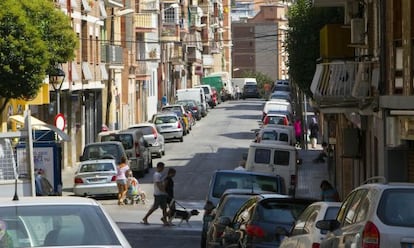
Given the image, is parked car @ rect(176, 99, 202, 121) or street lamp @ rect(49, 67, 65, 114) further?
parked car @ rect(176, 99, 202, 121)

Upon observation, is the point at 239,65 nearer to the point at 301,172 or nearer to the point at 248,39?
the point at 248,39

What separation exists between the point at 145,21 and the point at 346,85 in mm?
54494

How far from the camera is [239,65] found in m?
197

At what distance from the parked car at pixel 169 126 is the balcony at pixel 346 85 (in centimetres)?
3505

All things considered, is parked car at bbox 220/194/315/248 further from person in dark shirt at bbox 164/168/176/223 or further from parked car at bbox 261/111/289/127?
parked car at bbox 261/111/289/127

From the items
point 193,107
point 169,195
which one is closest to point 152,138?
point 169,195

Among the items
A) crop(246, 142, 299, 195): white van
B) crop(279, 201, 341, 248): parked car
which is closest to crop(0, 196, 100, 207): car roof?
crop(279, 201, 341, 248): parked car

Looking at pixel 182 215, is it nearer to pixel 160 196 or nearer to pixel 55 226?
pixel 160 196

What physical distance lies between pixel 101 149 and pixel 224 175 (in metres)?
14.6

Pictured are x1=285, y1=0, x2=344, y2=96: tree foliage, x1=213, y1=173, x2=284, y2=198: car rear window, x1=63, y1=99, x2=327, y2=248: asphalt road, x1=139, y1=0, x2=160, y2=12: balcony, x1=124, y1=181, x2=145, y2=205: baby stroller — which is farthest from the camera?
x1=139, y1=0, x2=160, y2=12: balcony

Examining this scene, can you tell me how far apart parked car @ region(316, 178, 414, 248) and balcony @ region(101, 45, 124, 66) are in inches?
1927

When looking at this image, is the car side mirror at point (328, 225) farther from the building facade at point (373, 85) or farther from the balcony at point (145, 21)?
the balcony at point (145, 21)

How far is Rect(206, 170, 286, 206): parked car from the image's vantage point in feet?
89.6

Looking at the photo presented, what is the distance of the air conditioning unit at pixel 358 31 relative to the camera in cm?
3004
